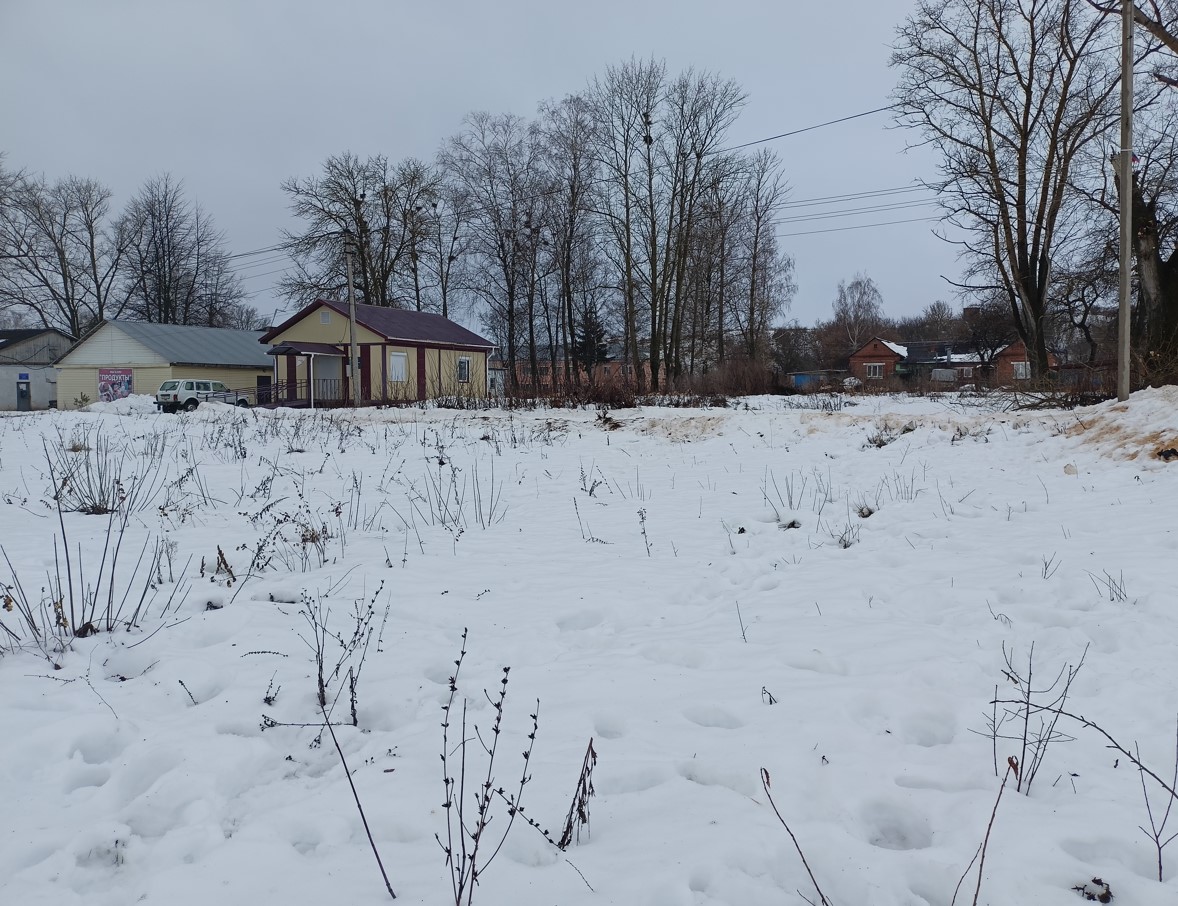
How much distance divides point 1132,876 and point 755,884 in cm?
100

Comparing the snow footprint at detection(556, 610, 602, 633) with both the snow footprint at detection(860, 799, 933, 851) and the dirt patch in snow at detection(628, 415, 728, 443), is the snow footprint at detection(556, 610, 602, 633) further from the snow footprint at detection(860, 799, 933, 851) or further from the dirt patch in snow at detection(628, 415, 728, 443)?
the dirt patch in snow at detection(628, 415, 728, 443)

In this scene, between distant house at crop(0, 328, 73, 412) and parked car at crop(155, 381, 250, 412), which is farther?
distant house at crop(0, 328, 73, 412)

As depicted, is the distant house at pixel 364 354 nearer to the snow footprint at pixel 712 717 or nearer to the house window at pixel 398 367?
the house window at pixel 398 367

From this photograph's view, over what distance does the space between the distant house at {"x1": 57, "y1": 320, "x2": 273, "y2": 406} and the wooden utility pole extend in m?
37.0

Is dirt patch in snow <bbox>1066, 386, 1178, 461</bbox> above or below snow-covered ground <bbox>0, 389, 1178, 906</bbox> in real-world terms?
above

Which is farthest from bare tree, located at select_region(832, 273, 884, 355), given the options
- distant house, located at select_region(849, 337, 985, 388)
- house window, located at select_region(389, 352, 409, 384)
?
house window, located at select_region(389, 352, 409, 384)

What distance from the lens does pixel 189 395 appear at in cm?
3325

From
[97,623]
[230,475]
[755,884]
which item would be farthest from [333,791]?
[230,475]

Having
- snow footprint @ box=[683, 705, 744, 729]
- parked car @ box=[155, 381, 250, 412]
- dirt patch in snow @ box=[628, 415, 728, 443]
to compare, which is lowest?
snow footprint @ box=[683, 705, 744, 729]

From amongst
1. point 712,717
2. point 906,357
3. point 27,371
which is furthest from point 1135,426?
point 906,357

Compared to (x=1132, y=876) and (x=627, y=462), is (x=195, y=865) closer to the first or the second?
(x=1132, y=876)

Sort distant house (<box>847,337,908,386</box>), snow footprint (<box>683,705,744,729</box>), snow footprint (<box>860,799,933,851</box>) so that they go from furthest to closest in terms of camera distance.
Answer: distant house (<box>847,337,908,386</box>), snow footprint (<box>683,705,744,729</box>), snow footprint (<box>860,799,933,851</box>)

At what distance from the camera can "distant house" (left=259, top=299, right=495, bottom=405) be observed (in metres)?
32.4

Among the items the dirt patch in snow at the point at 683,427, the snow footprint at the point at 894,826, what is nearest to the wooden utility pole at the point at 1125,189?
the dirt patch in snow at the point at 683,427
